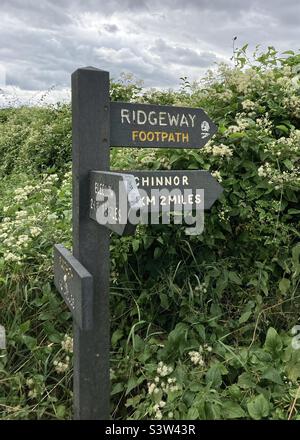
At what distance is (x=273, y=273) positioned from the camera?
2.92m

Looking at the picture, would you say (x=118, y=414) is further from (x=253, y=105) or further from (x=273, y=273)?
(x=253, y=105)

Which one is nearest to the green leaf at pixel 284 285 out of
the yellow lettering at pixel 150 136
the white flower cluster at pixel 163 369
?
the white flower cluster at pixel 163 369

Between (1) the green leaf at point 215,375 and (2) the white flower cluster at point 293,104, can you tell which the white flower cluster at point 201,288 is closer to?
(1) the green leaf at point 215,375

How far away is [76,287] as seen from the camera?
5.94ft

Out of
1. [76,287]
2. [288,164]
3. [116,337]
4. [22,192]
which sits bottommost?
[116,337]

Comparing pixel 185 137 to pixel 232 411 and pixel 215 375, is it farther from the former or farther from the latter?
pixel 232 411

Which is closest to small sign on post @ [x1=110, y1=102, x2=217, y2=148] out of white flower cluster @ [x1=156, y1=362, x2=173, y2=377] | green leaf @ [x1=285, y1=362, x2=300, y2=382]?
white flower cluster @ [x1=156, y1=362, x2=173, y2=377]

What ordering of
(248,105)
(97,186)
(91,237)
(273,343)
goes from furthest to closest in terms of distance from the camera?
(248,105)
(273,343)
(91,237)
(97,186)

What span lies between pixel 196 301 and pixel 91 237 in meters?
0.97

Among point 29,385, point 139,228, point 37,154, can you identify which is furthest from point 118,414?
point 37,154

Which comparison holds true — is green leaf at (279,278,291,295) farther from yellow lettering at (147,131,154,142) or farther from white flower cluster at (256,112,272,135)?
yellow lettering at (147,131,154,142)

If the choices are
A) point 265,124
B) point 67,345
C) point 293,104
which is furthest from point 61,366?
point 293,104

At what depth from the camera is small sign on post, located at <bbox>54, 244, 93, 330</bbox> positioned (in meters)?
1.74

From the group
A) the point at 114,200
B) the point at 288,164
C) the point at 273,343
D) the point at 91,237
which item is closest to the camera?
the point at 114,200
